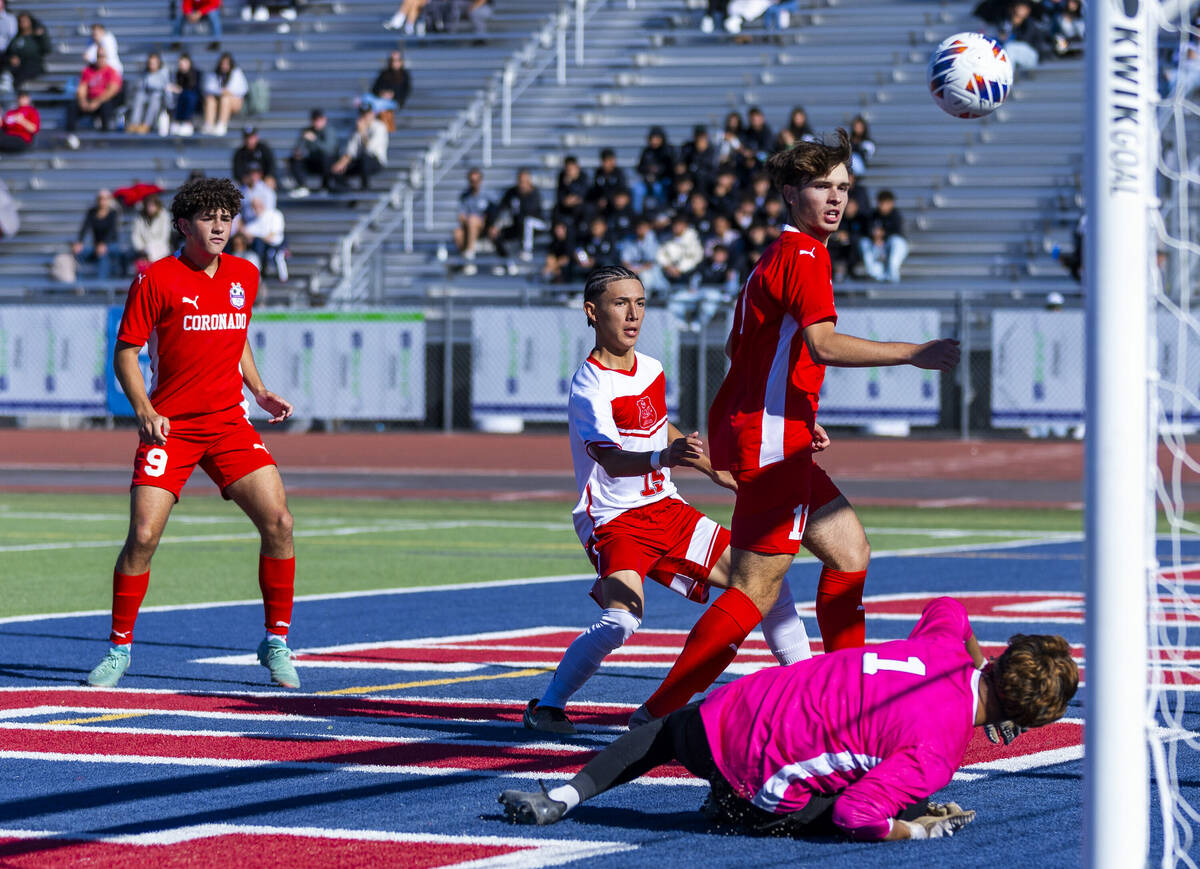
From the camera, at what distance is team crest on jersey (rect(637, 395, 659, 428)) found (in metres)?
7.53

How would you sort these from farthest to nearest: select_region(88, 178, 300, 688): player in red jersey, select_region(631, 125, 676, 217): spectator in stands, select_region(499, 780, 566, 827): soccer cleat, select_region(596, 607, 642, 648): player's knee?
select_region(631, 125, 676, 217): spectator in stands → select_region(88, 178, 300, 688): player in red jersey → select_region(596, 607, 642, 648): player's knee → select_region(499, 780, 566, 827): soccer cleat

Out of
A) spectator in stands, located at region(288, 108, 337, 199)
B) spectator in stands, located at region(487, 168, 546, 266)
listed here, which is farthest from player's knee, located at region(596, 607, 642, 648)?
spectator in stands, located at region(288, 108, 337, 199)

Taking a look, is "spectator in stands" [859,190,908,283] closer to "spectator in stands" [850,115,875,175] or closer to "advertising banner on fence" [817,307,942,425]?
"spectator in stands" [850,115,875,175]

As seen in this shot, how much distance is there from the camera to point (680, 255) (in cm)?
2783

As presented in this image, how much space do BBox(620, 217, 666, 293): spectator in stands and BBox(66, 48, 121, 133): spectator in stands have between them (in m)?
12.2

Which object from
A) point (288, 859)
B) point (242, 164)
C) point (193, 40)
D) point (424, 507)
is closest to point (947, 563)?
point (424, 507)

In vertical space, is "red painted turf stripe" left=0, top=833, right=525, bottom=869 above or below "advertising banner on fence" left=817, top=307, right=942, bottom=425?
below

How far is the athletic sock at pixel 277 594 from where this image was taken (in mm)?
9023

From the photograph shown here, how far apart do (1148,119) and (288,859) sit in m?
2.96

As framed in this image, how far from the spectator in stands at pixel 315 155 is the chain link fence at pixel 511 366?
5.21 meters

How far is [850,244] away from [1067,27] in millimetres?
6139

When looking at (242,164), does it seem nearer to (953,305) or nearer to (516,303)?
(516,303)

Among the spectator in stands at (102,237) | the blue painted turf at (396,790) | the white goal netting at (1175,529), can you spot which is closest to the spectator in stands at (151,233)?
the spectator in stands at (102,237)

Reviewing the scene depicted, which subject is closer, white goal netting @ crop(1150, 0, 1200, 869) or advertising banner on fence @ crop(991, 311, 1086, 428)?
white goal netting @ crop(1150, 0, 1200, 869)
